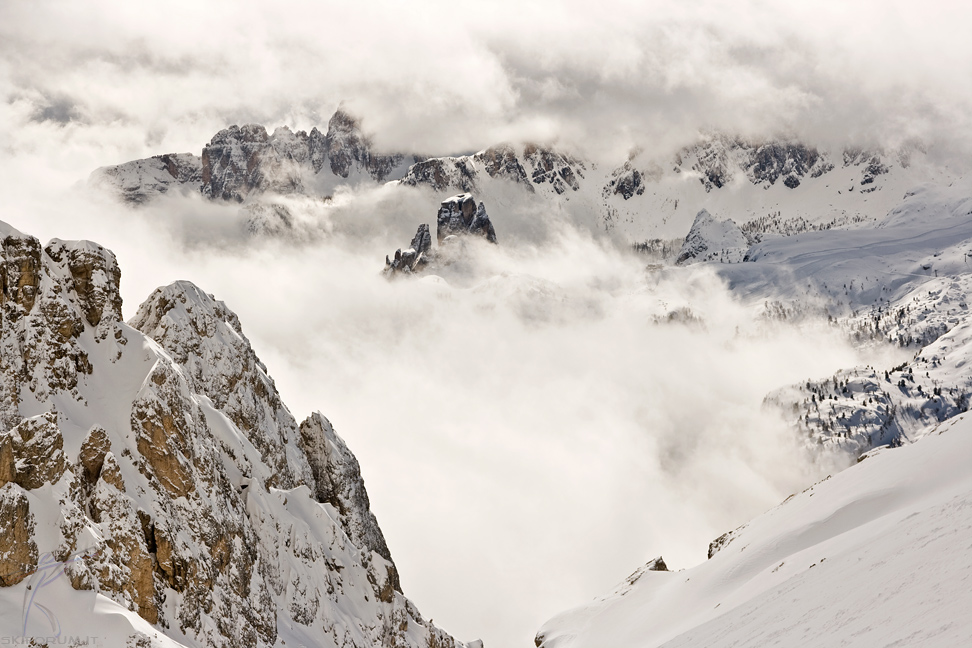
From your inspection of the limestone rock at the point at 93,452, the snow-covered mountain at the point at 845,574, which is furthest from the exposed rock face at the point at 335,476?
the limestone rock at the point at 93,452

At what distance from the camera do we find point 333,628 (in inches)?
2945

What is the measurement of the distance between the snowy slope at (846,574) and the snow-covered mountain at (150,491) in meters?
36.2

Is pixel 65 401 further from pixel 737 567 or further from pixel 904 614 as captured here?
pixel 737 567

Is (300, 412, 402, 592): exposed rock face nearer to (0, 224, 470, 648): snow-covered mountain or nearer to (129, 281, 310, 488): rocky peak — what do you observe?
(129, 281, 310, 488): rocky peak

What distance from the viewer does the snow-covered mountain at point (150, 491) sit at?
47.3 metres

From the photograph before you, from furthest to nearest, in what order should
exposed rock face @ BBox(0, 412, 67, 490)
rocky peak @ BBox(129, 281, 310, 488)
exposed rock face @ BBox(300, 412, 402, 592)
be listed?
exposed rock face @ BBox(300, 412, 402, 592) < rocky peak @ BBox(129, 281, 310, 488) < exposed rock face @ BBox(0, 412, 67, 490)

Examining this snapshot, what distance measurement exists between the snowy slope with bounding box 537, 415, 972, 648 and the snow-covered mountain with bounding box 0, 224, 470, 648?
1424 inches

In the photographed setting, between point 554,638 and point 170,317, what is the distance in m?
98.9

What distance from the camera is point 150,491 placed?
57.2 m

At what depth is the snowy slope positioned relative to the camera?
41.7m

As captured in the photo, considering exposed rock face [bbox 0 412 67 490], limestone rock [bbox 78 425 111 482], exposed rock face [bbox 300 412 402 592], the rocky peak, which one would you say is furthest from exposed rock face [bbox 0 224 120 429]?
exposed rock face [bbox 300 412 402 592]

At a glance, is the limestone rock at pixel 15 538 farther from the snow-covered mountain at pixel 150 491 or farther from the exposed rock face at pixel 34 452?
the exposed rock face at pixel 34 452

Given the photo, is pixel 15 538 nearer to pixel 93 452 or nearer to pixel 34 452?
pixel 34 452

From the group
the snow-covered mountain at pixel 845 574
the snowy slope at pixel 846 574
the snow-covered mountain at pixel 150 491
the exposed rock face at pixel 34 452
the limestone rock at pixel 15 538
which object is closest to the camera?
the snowy slope at pixel 846 574
